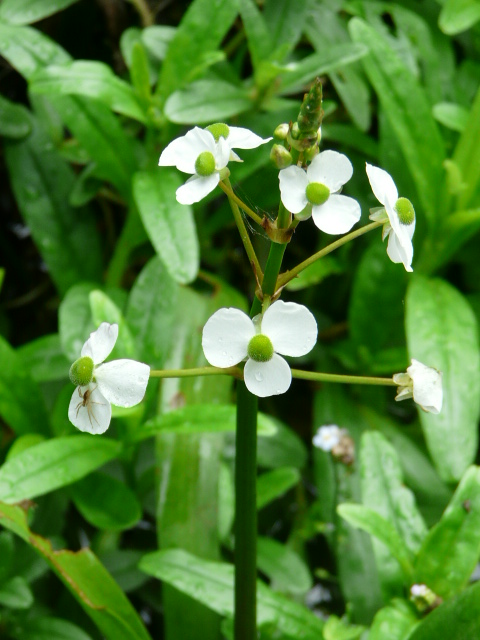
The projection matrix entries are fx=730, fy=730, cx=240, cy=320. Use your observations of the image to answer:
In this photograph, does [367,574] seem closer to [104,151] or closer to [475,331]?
[475,331]

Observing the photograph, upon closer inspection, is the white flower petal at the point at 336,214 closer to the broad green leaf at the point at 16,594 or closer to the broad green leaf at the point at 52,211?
the broad green leaf at the point at 16,594

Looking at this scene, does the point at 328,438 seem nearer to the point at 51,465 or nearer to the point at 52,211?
the point at 51,465

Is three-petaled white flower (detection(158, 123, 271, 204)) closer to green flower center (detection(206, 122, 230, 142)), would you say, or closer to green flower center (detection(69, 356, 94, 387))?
green flower center (detection(206, 122, 230, 142))

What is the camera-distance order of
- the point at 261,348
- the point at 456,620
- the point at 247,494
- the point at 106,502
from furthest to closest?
the point at 106,502 < the point at 456,620 < the point at 247,494 < the point at 261,348

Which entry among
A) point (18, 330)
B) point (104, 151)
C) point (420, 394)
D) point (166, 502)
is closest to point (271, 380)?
point (420, 394)

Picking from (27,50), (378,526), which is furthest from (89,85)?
(378,526)

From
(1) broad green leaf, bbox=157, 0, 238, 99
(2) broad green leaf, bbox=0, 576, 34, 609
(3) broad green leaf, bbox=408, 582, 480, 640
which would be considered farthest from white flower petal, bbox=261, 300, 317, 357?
(1) broad green leaf, bbox=157, 0, 238, 99
